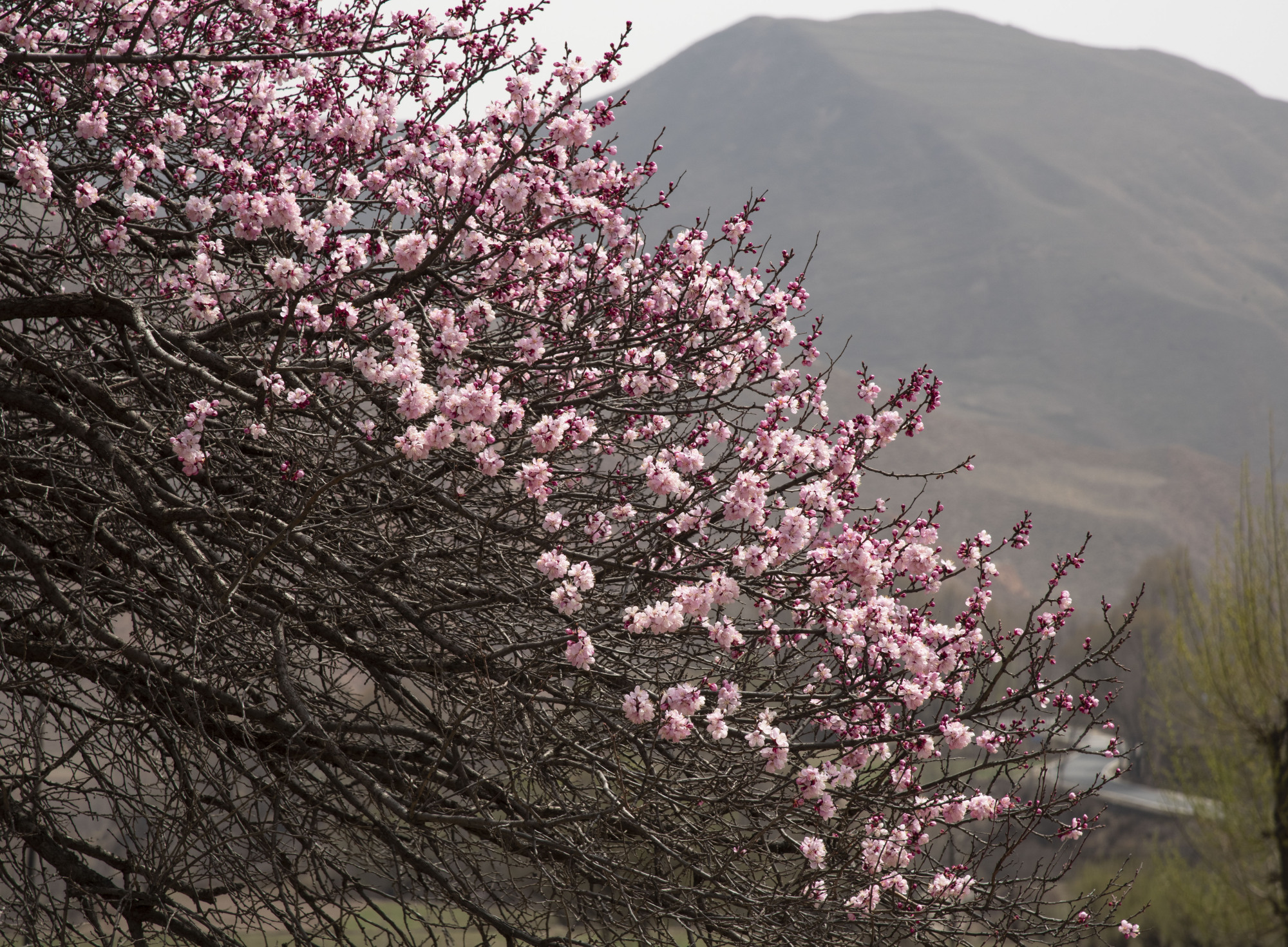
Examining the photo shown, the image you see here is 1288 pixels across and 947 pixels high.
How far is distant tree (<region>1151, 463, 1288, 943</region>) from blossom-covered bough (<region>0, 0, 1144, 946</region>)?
14133 millimetres

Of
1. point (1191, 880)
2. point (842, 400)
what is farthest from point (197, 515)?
point (842, 400)

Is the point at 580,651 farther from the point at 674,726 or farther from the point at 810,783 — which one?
the point at 810,783

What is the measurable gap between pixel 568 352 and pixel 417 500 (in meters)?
1.09

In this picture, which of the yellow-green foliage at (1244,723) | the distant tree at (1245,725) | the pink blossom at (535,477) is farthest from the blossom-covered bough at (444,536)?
the distant tree at (1245,725)

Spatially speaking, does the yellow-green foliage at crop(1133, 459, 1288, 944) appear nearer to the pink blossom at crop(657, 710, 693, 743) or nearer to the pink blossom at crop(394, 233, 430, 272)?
the pink blossom at crop(657, 710, 693, 743)

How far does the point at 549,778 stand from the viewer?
211 inches

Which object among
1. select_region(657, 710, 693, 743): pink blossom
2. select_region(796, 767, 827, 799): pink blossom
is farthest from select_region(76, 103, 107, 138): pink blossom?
select_region(796, 767, 827, 799): pink blossom

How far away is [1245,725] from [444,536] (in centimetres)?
1663

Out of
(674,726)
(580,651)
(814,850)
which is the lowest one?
(814,850)

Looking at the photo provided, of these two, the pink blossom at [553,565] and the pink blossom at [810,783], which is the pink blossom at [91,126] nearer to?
the pink blossom at [553,565]

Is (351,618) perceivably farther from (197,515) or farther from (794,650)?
(794,650)

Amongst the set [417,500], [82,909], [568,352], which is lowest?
[82,909]

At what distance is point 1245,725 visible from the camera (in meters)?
18.0

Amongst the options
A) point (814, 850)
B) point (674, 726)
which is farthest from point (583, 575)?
point (814, 850)
